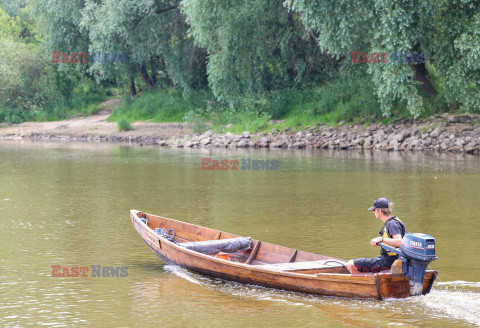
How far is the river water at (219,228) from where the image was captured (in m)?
8.70

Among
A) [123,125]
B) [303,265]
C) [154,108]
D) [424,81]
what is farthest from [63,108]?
[303,265]

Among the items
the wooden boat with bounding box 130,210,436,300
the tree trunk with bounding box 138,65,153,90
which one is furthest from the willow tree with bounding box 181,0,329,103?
the wooden boat with bounding box 130,210,436,300

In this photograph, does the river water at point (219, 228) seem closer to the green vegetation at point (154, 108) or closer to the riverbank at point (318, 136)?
the riverbank at point (318, 136)

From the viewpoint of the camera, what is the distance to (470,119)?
29141 mm

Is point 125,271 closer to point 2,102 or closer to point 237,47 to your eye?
point 237,47

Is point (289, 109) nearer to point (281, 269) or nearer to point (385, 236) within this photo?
point (281, 269)

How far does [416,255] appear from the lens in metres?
8.49

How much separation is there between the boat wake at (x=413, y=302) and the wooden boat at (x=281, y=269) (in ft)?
0.32

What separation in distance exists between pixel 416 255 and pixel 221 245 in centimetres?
373

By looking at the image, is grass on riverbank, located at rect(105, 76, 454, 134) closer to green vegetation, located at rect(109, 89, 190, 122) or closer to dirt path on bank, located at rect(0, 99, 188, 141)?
green vegetation, located at rect(109, 89, 190, 122)

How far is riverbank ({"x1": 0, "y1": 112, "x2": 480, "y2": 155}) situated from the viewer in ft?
95.2

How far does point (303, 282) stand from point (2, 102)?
154 feet

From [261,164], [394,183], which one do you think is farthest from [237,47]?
[394,183]

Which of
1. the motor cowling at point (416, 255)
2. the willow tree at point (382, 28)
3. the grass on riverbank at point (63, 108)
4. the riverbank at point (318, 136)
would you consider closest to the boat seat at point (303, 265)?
the motor cowling at point (416, 255)
